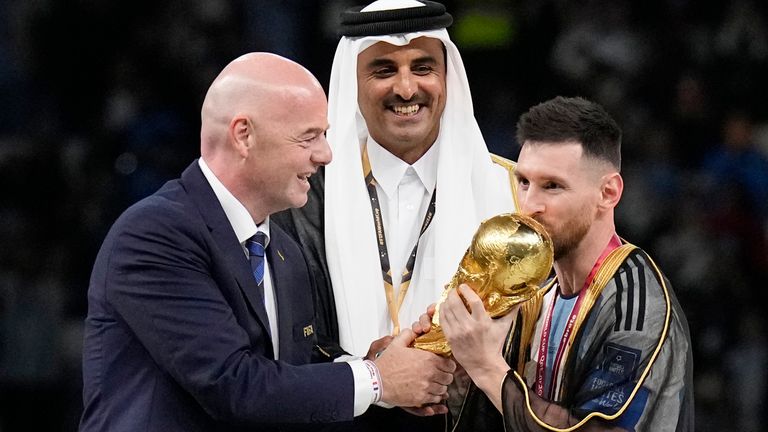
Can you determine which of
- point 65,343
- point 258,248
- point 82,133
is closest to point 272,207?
point 258,248

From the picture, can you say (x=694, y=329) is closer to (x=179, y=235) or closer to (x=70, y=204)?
(x=70, y=204)

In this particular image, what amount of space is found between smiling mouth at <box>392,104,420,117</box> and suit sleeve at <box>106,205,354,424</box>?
1.06 meters

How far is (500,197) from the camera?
3.62 m

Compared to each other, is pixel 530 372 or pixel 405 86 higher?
pixel 405 86

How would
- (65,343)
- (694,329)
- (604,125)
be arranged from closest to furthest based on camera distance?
1. (604,125)
2. (65,343)
3. (694,329)

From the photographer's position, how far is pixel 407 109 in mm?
3652

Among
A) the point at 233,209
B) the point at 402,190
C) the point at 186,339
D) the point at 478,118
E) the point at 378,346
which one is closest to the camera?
the point at 186,339

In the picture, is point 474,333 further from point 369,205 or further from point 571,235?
point 369,205

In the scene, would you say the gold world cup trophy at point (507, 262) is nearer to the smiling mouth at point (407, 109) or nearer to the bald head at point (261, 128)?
the bald head at point (261, 128)

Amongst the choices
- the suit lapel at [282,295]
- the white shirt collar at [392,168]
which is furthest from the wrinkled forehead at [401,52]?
the suit lapel at [282,295]

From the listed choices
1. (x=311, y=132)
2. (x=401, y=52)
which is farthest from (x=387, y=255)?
(x=311, y=132)

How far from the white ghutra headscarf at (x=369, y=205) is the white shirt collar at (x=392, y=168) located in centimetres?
6

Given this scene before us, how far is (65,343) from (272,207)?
305cm

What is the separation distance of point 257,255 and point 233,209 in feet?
0.45
